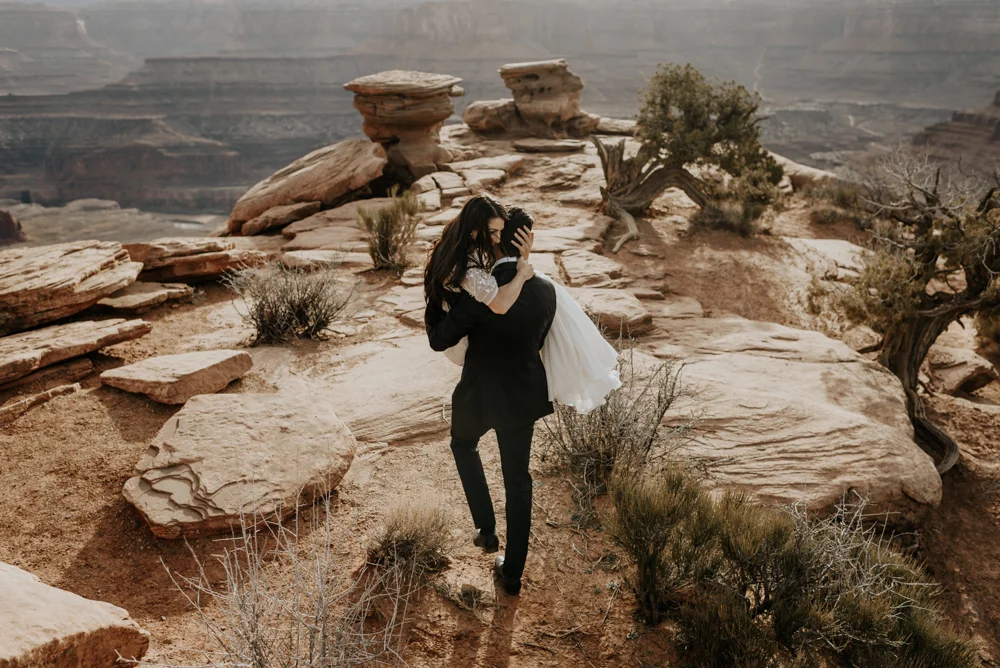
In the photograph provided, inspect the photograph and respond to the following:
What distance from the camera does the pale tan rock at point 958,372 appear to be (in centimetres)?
746

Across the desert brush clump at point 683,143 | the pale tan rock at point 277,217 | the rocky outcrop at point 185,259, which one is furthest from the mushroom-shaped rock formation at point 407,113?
the rocky outcrop at point 185,259

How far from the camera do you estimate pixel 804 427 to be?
4.70 meters

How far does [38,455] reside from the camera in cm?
386

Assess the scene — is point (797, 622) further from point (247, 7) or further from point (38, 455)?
point (247, 7)

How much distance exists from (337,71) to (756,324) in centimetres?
8843

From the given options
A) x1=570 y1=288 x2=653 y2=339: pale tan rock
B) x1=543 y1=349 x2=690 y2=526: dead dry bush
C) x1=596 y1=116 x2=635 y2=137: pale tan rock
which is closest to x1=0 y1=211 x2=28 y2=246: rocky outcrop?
x1=596 y1=116 x2=635 y2=137: pale tan rock

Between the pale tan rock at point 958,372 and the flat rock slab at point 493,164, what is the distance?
7.03m

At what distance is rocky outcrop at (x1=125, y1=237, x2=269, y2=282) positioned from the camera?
264 inches

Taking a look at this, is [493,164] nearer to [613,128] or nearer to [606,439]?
[613,128]

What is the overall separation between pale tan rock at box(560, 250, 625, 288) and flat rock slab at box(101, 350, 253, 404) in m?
3.62

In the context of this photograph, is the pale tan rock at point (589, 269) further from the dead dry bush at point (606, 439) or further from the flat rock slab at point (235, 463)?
the flat rock slab at point (235, 463)

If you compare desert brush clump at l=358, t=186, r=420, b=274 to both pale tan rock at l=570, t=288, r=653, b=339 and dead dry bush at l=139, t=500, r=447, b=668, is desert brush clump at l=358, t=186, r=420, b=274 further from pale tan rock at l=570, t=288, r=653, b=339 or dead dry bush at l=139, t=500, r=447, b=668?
dead dry bush at l=139, t=500, r=447, b=668

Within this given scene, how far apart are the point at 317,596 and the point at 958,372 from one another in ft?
24.3

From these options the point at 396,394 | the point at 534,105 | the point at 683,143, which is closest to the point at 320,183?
the point at 683,143
